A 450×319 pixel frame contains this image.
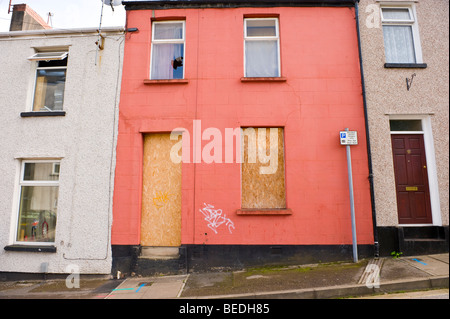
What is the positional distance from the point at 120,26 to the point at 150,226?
5.13m

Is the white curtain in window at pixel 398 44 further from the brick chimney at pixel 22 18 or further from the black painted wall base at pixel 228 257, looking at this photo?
the brick chimney at pixel 22 18

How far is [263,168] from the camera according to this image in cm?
628

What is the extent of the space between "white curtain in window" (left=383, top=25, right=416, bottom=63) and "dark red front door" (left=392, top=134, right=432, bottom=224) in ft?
6.66

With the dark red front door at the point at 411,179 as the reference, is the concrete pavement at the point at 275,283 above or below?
below

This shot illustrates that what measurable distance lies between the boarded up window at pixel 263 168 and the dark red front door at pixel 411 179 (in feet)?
9.30

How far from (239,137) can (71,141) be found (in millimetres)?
4125

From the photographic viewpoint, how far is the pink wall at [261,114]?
5977 mm

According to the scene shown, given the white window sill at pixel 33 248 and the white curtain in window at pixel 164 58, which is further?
the white curtain in window at pixel 164 58

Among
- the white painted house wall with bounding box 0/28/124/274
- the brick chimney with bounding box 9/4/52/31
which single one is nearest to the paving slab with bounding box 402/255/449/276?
the white painted house wall with bounding box 0/28/124/274

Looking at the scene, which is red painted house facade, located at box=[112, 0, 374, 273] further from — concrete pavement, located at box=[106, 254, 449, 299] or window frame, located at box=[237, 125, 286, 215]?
concrete pavement, located at box=[106, 254, 449, 299]

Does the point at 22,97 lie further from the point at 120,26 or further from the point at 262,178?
the point at 262,178

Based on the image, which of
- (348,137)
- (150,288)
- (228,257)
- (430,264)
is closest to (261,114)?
(348,137)

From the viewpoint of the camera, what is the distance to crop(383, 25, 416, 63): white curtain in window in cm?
671

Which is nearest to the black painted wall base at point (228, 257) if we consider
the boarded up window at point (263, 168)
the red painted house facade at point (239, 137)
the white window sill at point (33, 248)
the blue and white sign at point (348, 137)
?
the red painted house facade at point (239, 137)
